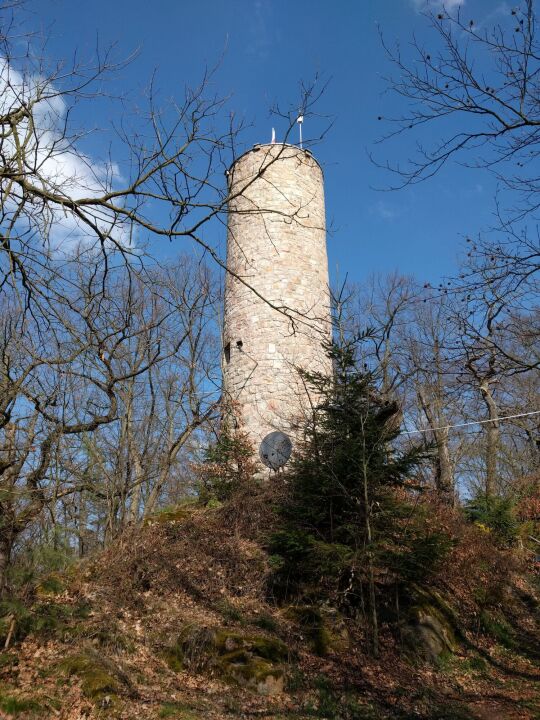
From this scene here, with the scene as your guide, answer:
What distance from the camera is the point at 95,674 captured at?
5121mm

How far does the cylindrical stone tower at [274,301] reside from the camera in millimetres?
11656

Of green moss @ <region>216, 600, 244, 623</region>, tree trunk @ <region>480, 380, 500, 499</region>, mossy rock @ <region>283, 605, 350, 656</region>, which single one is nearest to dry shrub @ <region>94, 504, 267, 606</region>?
green moss @ <region>216, 600, 244, 623</region>

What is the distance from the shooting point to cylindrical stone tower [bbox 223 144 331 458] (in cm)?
1166

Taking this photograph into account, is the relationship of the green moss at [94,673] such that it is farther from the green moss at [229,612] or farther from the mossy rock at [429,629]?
the mossy rock at [429,629]

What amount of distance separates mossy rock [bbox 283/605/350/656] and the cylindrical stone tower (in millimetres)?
4504

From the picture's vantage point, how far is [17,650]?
18.1 feet

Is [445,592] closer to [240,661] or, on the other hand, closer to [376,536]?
[376,536]

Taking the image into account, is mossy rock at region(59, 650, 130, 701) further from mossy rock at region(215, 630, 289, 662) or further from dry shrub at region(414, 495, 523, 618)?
dry shrub at region(414, 495, 523, 618)

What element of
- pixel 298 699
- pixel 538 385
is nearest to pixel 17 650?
pixel 298 699

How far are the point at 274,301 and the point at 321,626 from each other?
6790 mm

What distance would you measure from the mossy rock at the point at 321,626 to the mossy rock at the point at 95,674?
2.41 metres

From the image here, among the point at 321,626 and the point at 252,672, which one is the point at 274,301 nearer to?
the point at 321,626

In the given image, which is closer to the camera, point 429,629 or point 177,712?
point 177,712

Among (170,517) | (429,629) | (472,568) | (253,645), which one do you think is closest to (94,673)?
(253,645)
